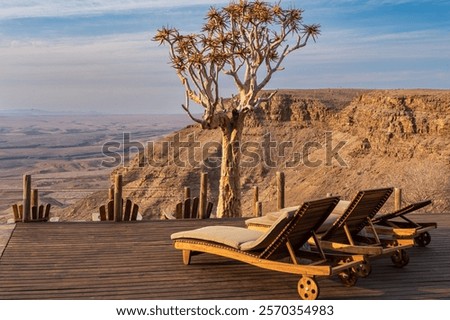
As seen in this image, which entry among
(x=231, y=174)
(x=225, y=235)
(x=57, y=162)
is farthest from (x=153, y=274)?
(x=57, y=162)

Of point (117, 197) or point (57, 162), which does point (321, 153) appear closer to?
point (117, 197)

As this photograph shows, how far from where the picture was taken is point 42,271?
634 centimetres

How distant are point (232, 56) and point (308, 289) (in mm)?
10239

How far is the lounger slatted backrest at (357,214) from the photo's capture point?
6418 millimetres

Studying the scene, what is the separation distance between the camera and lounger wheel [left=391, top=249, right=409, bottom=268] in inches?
261

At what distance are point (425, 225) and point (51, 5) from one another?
535 inches

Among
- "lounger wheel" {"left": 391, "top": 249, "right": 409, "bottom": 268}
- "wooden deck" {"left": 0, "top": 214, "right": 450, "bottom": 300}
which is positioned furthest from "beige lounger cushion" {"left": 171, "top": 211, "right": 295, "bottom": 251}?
"lounger wheel" {"left": 391, "top": 249, "right": 409, "bottom": 268}

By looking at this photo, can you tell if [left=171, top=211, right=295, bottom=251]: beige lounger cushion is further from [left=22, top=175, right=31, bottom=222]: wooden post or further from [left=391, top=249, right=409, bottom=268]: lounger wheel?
[left=22, top=175, right=31, bottom=222]: wooden post

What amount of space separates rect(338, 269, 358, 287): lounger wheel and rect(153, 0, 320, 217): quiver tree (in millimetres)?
8510

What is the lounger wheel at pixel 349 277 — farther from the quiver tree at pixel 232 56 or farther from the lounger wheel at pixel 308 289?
the quiver tree at pixel 232 56

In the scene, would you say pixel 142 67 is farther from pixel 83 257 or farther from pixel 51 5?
pixel 83 257

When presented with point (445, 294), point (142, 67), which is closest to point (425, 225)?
point (445, 294)

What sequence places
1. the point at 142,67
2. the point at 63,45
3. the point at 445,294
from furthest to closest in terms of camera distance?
the point at 63,45
the point at 142,67
the point at 445,294
